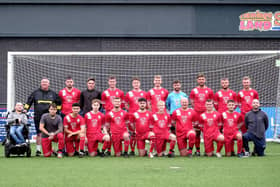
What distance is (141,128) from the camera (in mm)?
10633

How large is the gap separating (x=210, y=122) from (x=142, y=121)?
1.28 m

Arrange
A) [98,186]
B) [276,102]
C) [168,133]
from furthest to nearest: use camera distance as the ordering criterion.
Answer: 1. [276,102]
2. [168,133]
3. [98,186]

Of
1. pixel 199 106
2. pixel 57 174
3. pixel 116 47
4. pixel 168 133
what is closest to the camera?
pixel 57 174

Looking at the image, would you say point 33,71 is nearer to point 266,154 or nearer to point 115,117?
point 115,117

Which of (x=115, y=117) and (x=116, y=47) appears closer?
(x=115, y=117)

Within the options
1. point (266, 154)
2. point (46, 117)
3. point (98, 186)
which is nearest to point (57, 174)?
point (98, 186)

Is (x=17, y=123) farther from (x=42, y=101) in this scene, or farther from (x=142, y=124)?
(x=142, y=124)

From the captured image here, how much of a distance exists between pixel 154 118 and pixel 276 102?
5.71 metres

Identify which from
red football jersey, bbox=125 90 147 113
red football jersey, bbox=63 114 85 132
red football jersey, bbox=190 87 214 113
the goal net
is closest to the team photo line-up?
red football jersey, bbox=63 114 85 132

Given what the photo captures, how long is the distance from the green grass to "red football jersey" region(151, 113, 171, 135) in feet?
2.29

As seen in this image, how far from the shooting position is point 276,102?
1519 centimetres

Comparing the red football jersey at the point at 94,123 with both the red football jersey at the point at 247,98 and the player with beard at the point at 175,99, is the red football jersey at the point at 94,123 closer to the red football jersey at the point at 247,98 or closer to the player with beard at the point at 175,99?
the player with beard at the point at 175,99

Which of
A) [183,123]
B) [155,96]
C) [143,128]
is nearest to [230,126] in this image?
[183,123]

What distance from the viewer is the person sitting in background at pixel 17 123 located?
1026cm
